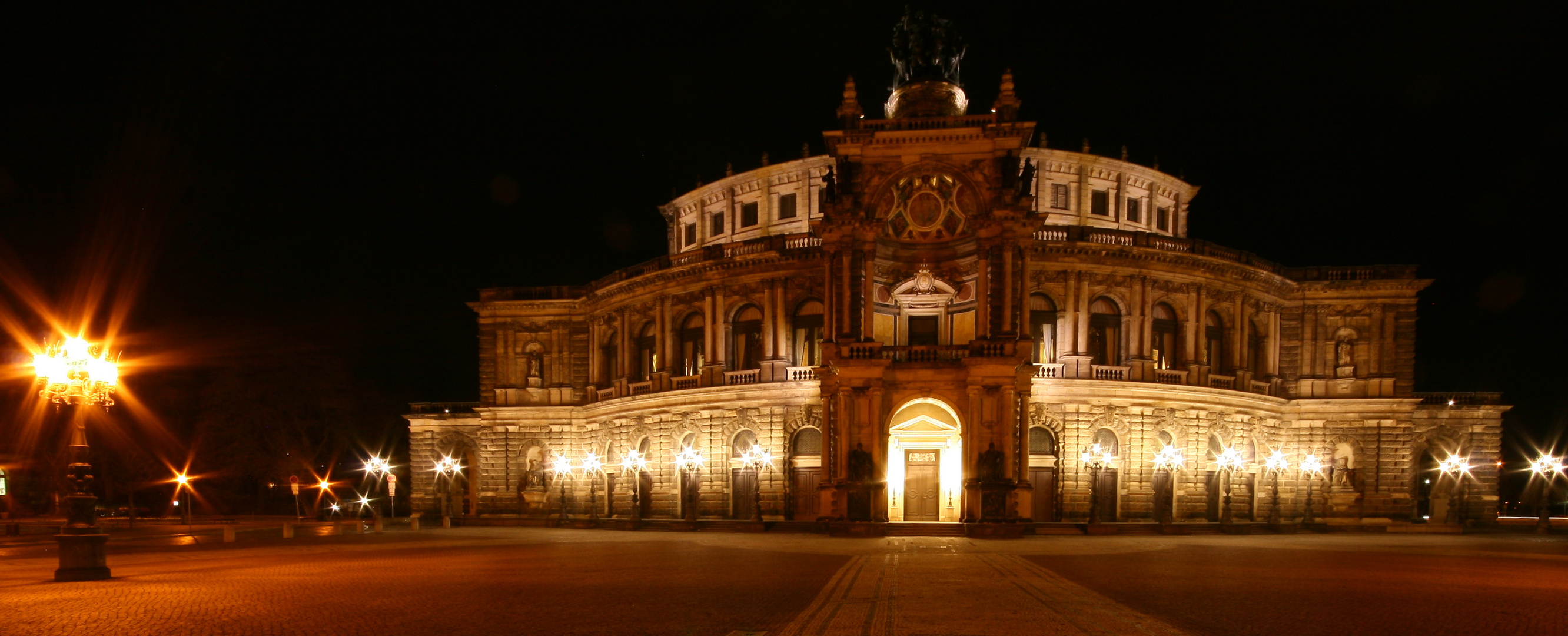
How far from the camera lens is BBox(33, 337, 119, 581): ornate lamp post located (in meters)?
20.2

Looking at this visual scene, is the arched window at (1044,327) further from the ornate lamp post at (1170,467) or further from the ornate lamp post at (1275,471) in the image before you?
the ornate lamp post at (1275,471)

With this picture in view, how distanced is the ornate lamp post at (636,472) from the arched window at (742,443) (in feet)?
19.2

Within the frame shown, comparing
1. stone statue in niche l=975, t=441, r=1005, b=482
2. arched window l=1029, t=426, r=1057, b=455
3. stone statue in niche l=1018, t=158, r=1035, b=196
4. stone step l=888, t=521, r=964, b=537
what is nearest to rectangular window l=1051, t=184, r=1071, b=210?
stone statue in niche l=1018, t=158, r=1035, b=196

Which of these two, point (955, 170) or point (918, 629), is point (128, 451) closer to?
point (955, 170)

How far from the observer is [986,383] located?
129 ft

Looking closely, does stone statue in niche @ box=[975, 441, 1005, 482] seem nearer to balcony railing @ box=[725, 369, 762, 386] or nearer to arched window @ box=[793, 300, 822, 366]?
arched window @ box=[793, 300, 822, 366]

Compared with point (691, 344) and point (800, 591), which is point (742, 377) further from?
point (800, 591)

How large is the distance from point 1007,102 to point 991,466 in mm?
14549

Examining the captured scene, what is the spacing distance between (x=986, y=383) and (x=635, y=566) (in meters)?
20.8

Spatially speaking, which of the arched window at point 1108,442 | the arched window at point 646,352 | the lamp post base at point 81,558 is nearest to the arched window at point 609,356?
the arched window at point 646,352

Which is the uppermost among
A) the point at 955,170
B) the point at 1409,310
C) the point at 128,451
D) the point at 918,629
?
the point at 955,170

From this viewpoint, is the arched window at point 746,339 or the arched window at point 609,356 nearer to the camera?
the arched window at point 746,339

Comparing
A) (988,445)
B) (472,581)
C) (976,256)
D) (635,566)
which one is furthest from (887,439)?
(472,581)

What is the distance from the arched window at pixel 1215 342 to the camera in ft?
160
